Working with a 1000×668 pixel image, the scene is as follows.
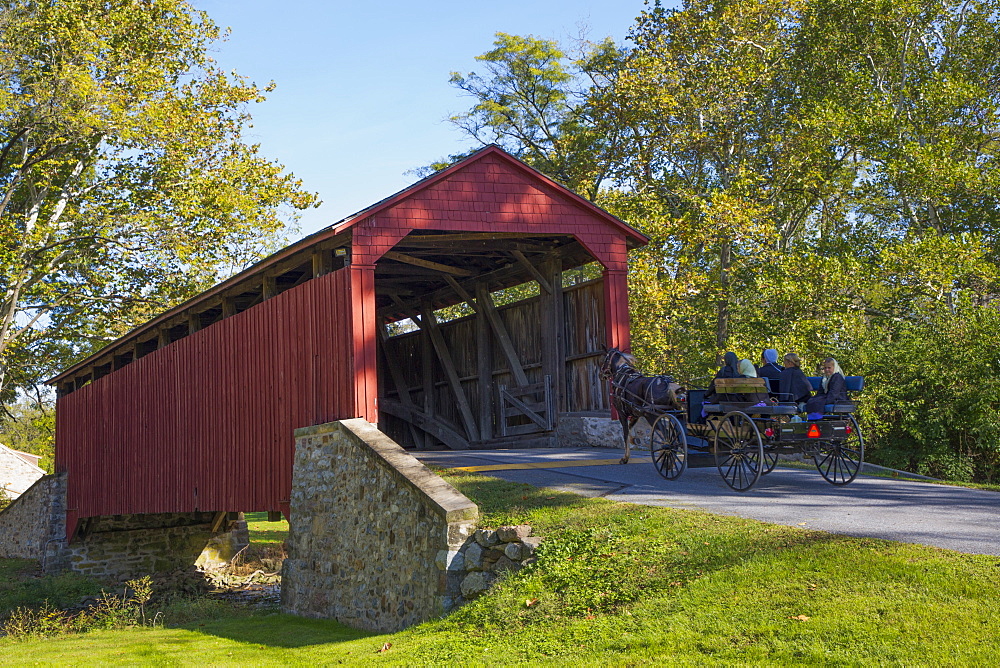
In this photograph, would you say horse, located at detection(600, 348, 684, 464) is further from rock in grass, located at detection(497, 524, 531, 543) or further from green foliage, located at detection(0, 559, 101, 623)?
green foliage, located at detection(0, 559, 101, 623)

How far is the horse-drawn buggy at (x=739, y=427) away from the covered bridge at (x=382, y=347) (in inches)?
144

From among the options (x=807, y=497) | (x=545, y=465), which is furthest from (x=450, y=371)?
(x=807, y=497)

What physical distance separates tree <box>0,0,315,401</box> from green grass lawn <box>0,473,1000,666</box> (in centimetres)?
1646

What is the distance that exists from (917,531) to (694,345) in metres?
14.9

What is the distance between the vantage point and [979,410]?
14.9 m

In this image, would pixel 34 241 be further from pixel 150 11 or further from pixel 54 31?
pixel 150 11

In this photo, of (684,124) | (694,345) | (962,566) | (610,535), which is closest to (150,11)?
(684,124)

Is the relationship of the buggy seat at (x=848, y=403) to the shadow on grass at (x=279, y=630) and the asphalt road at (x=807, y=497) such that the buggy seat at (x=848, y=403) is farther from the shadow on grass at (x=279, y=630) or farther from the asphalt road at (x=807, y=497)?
the shadow on grass at (x=279, y=630)


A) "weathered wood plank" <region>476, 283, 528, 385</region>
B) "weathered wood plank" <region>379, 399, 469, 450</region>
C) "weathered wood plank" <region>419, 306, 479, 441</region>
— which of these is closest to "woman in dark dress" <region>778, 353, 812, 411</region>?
"weathered wood plank" <region>476, 283, 528, 385</region>

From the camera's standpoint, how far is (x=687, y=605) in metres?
6.25

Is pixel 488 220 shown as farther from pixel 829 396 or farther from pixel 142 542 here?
pixel 142 542

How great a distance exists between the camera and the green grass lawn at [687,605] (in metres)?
5.32

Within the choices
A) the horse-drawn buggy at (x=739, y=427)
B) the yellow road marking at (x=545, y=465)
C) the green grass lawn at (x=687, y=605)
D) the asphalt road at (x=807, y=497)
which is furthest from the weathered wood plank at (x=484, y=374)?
the green grass lawn at (x=687, y=605)

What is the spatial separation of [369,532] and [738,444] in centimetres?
389
